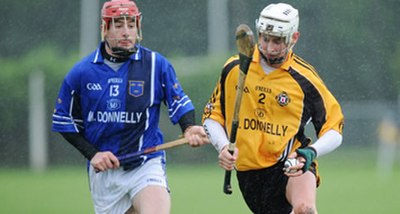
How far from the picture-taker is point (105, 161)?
246 inches

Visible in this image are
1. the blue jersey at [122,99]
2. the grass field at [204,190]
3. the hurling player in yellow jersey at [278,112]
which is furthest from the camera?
the grass field at [204,190]

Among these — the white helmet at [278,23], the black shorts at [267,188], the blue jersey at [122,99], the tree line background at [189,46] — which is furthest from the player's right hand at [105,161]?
the tree line background at [189,46]

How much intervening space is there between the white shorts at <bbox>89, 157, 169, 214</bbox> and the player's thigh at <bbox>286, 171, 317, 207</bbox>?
781 mm

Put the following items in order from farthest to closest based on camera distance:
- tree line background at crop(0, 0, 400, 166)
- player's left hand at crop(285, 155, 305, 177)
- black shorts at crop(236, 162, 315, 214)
Answer: tree line background at crop(0, 0, 400, 166) → black shorts at crop(236, 162, 315, 214) → player's left hand at crop(285, 155, 305, 177)

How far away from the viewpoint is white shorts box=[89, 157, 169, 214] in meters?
6.33

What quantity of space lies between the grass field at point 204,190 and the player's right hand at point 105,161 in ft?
20.5

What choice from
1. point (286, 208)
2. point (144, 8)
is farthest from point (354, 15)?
point (286, 208)

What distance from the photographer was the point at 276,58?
6312 mm

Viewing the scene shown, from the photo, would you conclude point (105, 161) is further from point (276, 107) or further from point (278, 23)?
point (278, 23)

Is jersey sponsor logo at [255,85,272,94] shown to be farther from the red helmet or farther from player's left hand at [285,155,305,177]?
the red helmet

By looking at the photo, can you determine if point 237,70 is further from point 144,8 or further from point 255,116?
point 144,8

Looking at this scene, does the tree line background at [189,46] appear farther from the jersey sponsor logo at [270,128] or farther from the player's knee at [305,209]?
the player's knee at [305,209]

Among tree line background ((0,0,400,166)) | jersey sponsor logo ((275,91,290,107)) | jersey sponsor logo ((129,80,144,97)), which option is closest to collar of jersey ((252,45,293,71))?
jersey sponsor logo ((275,91,290,107))

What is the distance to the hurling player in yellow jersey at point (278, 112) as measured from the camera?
623 centimetres
